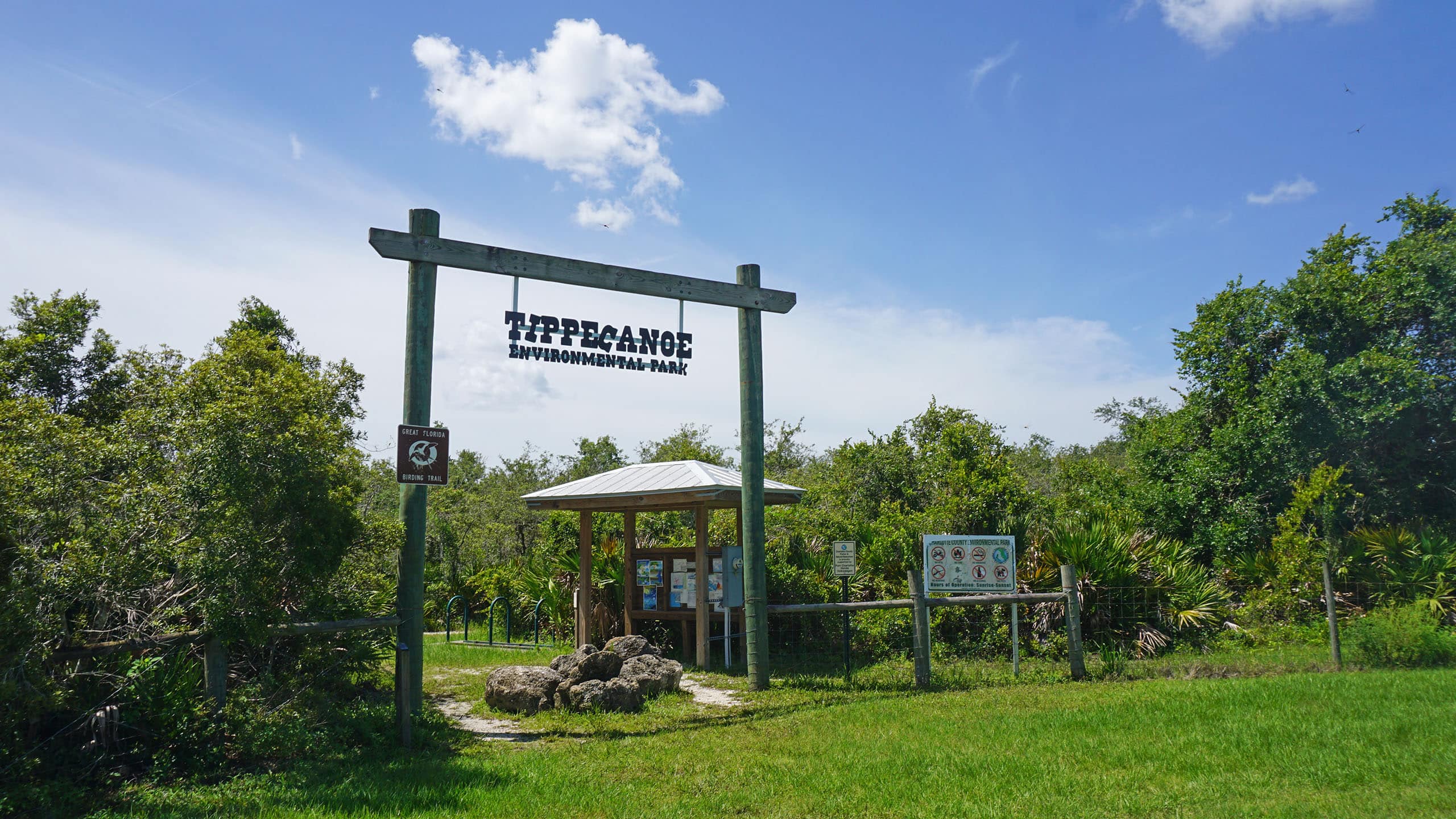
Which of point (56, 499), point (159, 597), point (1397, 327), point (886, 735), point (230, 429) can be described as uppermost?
point (1397, 327)

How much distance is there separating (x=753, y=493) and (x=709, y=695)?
94.0 inches

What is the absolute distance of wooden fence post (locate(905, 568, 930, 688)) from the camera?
1052cm

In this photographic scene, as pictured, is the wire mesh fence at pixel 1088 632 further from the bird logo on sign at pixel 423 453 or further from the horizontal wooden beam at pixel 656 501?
the bird logo on sign at pixel 423 453

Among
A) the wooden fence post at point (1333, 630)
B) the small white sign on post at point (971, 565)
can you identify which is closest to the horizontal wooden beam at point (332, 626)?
the small white sign on post at point (971, 565)

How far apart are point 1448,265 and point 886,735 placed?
45.6 feet

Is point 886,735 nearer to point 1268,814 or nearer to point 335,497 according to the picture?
point 1268,814

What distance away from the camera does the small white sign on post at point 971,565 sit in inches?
440

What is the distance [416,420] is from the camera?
8547 millimetres

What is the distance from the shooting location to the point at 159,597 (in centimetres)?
664

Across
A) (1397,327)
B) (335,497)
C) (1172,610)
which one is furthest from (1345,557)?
(335,497)

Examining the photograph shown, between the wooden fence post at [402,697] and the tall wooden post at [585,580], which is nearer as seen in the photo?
the wooden fence post at [402,697]

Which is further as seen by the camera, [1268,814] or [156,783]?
[156,783]

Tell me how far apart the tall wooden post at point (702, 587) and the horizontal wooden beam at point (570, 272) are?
11.4 ft

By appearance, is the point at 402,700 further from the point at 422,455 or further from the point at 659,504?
the point at 659,504
